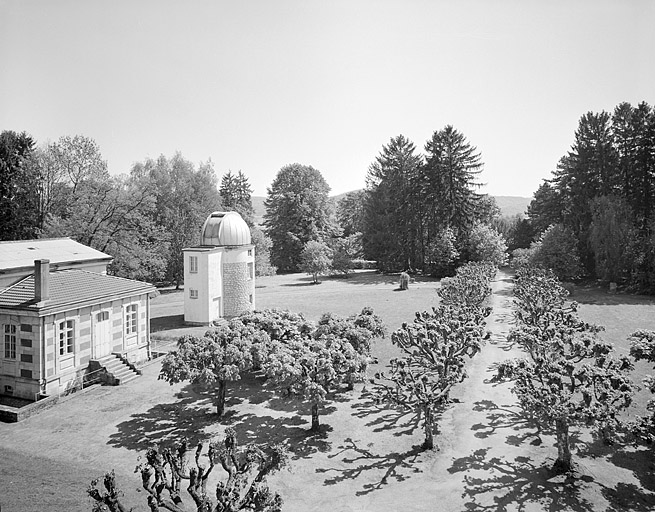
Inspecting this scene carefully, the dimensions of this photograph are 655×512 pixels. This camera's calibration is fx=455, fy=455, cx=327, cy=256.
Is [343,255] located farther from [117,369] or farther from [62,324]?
[62,324]

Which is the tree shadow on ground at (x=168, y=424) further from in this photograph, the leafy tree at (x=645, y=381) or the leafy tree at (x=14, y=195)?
the leafy tree at (x=14, y=195)

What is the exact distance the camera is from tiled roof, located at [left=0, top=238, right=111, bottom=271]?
2730cm

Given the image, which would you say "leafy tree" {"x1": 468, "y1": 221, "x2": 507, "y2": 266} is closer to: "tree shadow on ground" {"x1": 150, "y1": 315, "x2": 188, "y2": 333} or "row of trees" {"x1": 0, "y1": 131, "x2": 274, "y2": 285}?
"row of trees" {"x1": 0, "y1": 131, "x2": 274, "y2": 285}

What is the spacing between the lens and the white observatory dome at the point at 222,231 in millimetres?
38688

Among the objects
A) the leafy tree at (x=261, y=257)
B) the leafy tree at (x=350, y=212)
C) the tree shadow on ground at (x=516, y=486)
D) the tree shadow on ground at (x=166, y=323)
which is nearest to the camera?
the tree shadow on ground at (x=516, y=486)

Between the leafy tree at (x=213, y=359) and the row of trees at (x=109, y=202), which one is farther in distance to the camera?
the row of trees at (x=109, y=202)

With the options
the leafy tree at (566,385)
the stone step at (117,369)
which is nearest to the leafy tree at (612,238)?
the leafy tree at (566,385)

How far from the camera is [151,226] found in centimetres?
4978

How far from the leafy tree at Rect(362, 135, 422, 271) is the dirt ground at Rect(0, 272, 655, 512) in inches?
1814

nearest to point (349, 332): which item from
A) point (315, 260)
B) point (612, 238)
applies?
point (315, 260)

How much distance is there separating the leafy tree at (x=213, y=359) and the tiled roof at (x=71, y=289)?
26.9 feet

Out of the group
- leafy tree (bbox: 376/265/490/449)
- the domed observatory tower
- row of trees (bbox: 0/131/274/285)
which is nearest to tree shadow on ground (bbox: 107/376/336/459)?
leafy tree (bbox: 376/265/490/449)

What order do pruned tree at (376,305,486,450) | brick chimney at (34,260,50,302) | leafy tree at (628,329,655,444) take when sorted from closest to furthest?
leafy tree at (628,329,655,444), pruned tree at (376,305,486,450), brick chimney at (34,260,50,302)

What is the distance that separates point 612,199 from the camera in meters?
53.5
